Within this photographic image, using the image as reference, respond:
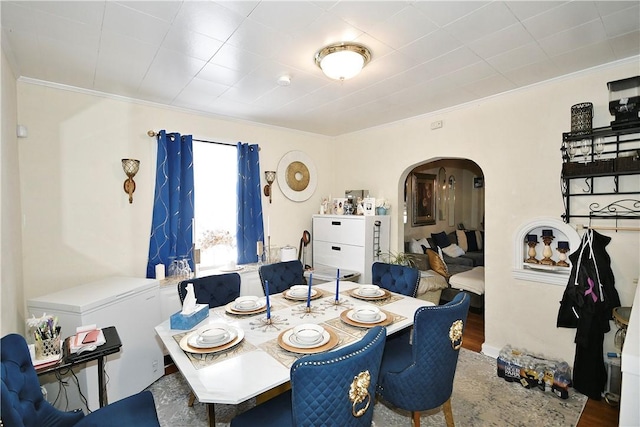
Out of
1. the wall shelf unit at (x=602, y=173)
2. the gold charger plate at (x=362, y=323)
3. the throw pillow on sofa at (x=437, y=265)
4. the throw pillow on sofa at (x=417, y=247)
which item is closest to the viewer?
the gold charger plate at (x=362, y=323)

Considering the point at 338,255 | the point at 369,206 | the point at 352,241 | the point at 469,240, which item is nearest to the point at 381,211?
the point at 369,206

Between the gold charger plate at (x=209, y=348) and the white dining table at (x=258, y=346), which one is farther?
the gold charger plate at (x=209, y=348)

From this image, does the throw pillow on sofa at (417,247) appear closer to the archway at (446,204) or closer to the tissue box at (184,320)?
the archway at (446,204)

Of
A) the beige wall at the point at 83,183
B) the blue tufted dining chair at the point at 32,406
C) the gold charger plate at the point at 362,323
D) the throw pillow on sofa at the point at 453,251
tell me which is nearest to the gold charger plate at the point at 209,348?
the blue tufted dining chair at the point at 32,406

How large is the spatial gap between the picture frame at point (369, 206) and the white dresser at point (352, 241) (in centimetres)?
11

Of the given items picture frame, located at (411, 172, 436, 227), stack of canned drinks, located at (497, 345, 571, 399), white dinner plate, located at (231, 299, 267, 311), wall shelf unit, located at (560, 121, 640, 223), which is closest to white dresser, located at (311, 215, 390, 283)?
stack of canned drinks, located at (497, 345, 571, 399)

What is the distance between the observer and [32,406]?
4.25ft

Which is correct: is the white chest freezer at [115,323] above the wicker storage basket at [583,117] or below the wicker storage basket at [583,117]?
below

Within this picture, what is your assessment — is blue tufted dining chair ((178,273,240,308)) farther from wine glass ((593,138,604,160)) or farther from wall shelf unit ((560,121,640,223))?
wine glass ((593,138,604,160))

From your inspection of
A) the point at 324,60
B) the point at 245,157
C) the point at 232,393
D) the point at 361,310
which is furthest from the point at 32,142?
the point at 361,310

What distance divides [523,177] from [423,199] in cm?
304

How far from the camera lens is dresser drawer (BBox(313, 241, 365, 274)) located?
3708 millimetres

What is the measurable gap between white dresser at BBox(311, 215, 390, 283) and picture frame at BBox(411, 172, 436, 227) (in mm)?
1953

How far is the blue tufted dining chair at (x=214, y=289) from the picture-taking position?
2352 millimetres
